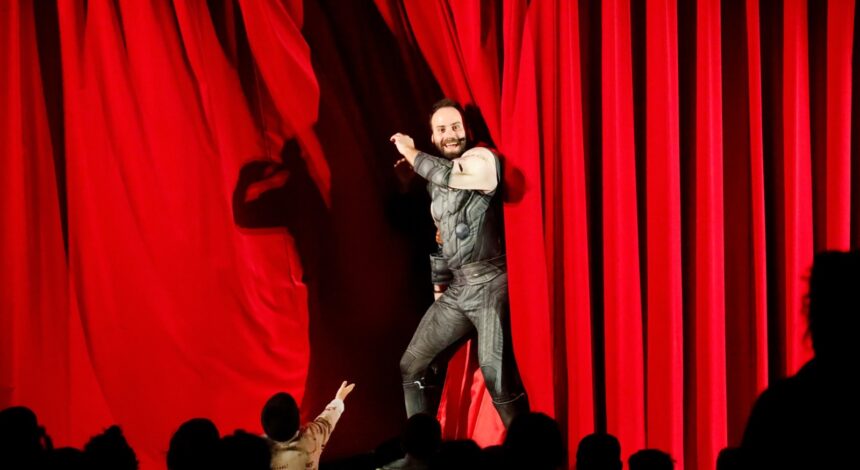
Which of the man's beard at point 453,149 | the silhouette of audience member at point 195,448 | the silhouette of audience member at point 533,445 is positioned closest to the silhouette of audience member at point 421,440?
the silhouette of audience member at point 533,445

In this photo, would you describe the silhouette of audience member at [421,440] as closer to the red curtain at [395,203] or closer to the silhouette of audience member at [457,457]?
the silhouette of audience member at [457,457]

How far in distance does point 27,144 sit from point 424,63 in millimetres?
1713

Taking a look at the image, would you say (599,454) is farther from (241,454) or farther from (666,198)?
(666,198)

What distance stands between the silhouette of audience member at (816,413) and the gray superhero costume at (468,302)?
1.52m

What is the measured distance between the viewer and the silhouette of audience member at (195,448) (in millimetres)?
1716

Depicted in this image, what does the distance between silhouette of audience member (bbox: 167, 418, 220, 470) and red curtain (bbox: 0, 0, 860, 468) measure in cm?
124

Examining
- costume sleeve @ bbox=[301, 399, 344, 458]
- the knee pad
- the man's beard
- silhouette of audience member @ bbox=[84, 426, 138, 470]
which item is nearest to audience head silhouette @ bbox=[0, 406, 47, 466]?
silhouette of audience member @ bbox=[84, 426, 138, 470]

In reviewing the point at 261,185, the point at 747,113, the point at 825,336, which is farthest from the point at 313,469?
the point at 747,113

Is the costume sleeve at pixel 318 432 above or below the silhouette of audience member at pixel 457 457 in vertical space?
below

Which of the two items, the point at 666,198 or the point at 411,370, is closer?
the point at 666,198

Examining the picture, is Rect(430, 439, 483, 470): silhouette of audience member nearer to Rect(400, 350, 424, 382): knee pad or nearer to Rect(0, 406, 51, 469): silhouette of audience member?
Rect(0, 406, 51, 469): silhouette of audience member

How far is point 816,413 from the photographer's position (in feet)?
4.36

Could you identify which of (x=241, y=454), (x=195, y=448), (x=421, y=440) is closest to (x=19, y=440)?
(x=195, y=448)

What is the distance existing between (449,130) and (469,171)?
312 millimetres
